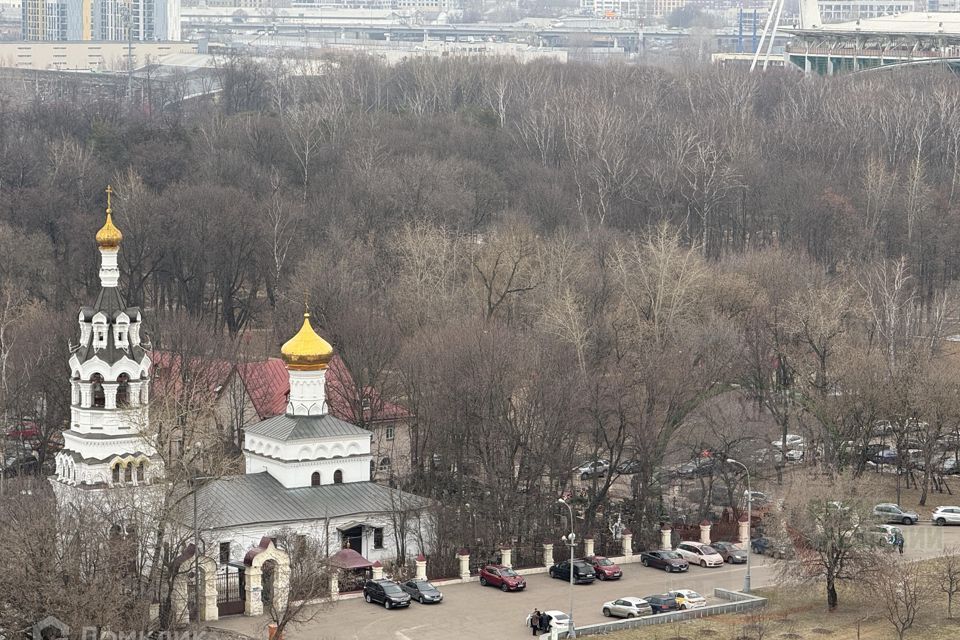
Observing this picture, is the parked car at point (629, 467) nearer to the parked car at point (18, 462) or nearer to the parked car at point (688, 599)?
the parked car at point (688, 599)

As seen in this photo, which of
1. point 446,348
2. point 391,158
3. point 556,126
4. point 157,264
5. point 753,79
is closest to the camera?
point 446,348

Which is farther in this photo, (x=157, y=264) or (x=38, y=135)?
(x=38, y=135)

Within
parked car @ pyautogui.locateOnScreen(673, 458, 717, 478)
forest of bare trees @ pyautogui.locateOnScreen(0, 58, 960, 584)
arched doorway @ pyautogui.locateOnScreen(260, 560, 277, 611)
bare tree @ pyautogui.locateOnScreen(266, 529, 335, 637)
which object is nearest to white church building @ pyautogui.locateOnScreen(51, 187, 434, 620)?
arched doorway @ pyautogui.locateOnScreen(260, 560, 277, 611)

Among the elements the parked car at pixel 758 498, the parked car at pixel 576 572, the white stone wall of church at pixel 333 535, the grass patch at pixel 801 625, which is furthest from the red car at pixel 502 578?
the parked car at pixel 758 498

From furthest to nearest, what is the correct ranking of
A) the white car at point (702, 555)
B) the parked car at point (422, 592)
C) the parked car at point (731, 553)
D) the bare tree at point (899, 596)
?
1. the parked car at point (731, 553)
2. the white car at point (702, 555)
3. the parked car at point (422, 592)
4. the bare tree at point (899, 596)

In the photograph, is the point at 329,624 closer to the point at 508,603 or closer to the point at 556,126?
the point at 508,603

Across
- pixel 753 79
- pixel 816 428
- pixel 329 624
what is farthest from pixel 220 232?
pixel 753 79

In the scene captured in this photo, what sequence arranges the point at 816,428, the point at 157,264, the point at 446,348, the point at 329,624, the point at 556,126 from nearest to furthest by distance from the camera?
the point at 329,624
the point at 446,348
the point at 816,428
the point at 157,264
the point at 556,126
